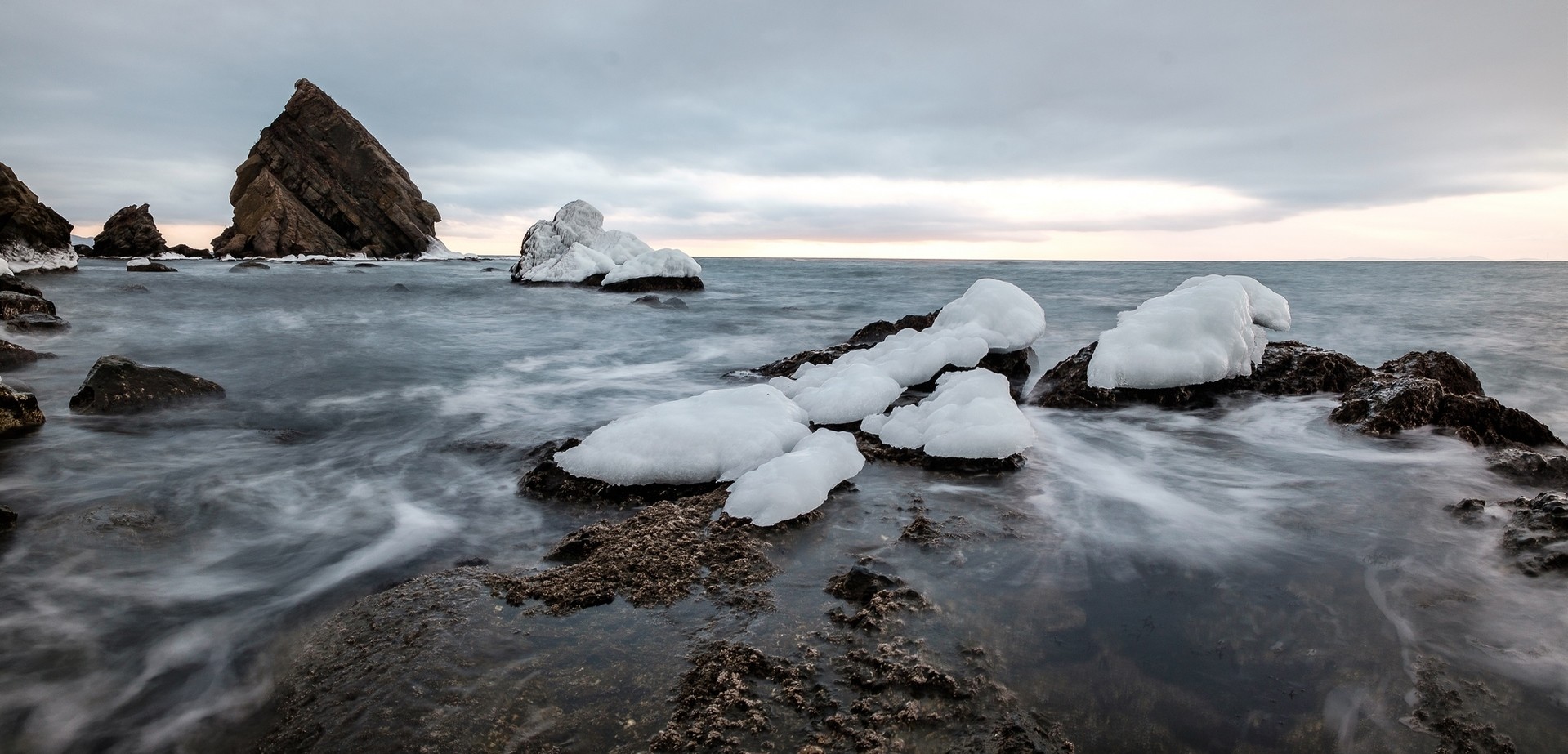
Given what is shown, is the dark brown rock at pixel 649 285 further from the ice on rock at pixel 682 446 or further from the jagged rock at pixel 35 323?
the ice on rock at pixel 682 446

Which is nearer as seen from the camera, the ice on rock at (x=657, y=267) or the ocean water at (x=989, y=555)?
the ocean water at (x=989, y=555)

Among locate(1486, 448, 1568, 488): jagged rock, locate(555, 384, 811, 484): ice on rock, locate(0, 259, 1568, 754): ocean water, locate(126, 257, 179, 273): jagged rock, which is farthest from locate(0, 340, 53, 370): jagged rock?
locate(126, 257, 179, 273): jagged rock

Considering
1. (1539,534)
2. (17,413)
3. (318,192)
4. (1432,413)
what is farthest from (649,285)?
(318,192)

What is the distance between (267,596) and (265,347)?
29.8 feet

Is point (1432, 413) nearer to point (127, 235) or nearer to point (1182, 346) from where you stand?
point (1182, 346)

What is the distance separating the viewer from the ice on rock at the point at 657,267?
2269cm

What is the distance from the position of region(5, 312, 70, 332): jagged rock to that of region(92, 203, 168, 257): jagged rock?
136 ft

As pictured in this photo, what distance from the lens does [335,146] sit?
161 ft

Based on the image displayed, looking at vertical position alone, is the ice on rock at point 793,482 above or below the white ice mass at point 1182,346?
below

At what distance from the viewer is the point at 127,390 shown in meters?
5.98

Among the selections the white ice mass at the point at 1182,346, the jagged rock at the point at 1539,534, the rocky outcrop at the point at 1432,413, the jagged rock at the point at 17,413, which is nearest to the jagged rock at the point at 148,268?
the jagged rock at the point at 17,413

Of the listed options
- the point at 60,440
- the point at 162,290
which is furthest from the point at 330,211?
the point at 60,440

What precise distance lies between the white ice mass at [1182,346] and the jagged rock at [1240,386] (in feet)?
0.24

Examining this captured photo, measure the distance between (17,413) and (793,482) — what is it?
5672 millimetres
